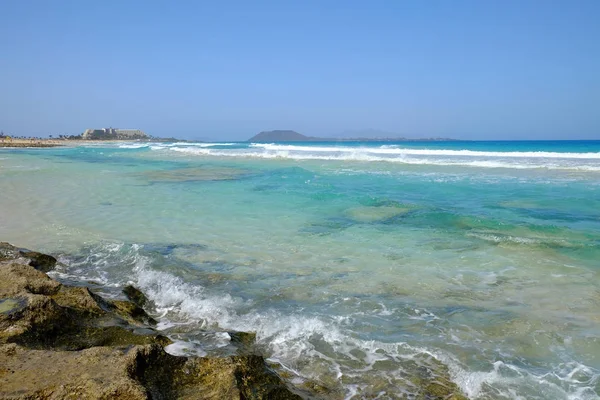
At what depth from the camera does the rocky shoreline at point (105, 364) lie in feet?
8.11

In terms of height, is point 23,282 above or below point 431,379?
above

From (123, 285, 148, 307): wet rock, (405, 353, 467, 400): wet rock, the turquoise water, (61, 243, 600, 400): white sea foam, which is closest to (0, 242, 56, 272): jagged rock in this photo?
the turquoise water

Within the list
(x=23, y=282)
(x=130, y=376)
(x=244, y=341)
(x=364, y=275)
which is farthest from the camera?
(x=364, y=275)

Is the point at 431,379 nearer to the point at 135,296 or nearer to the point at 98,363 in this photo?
the point at 98,363

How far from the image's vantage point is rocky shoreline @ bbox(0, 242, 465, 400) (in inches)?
97.3

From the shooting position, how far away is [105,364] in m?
2.71

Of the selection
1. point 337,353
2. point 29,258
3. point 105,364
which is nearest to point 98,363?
point 105,364

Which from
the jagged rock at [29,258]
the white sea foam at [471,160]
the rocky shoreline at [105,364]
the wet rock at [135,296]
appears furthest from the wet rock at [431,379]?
the white sea foam at [471,160]

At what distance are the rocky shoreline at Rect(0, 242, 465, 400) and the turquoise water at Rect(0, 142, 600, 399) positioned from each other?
47 cm

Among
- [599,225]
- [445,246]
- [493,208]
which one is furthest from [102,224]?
[599,225]

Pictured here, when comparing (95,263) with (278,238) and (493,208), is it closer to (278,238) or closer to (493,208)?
(278,238)

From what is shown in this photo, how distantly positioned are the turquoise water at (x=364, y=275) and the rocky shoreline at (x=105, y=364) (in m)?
0.47

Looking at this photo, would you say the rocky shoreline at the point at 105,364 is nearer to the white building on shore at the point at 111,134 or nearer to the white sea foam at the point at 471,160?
the white sea foam at the point at 471,160

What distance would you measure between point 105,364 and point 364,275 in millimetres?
4018
